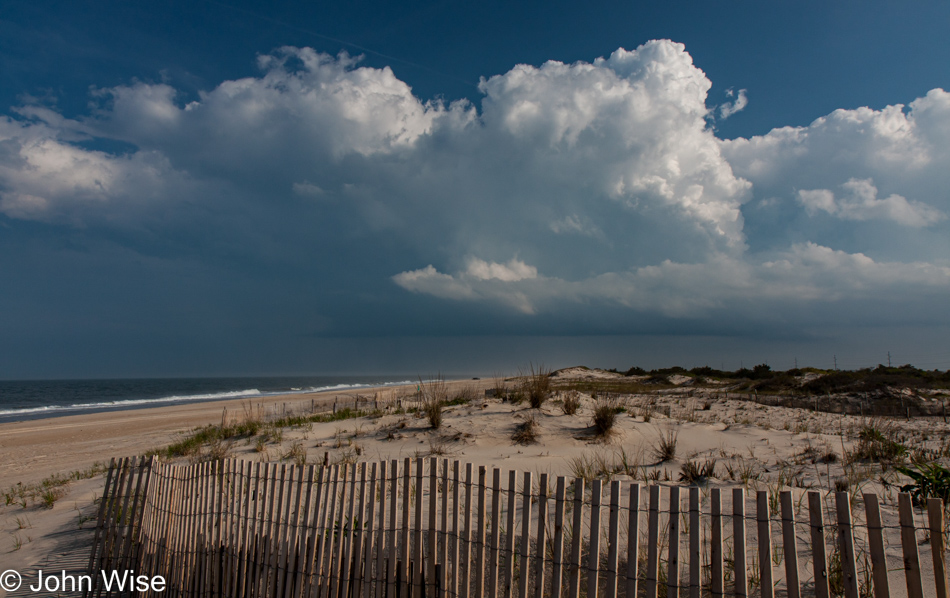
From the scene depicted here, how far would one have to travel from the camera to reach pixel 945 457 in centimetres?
816

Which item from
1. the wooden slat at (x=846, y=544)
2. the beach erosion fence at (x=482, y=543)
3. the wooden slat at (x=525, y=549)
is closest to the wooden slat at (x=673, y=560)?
the beach erosion fence at (x=482, y=543)

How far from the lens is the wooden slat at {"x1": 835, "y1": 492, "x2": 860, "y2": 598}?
2.56 meters

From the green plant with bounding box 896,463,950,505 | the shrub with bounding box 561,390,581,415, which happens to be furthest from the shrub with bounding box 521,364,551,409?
the green plant with bounding box 896,463,950,505

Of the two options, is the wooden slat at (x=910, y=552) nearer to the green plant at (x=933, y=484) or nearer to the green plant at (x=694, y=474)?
the green plant at (x=933, y=484)

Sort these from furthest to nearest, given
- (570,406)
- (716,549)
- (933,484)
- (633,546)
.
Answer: (570,406), (933,484), (633,546), (716,549)

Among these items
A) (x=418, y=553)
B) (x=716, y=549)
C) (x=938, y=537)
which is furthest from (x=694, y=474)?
(x=418, y=553)

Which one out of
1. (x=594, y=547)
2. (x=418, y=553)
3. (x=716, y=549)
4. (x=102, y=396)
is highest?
(x=716, y=549)

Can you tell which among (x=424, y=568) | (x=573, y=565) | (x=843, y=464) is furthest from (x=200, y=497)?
(x=843, y=464)

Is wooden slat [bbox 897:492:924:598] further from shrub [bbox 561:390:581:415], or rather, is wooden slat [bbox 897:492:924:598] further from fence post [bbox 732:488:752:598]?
shrub [bbox 561:390:581:415]

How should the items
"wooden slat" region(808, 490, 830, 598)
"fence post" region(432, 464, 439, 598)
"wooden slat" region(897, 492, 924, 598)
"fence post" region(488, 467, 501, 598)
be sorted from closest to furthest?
"wooden slat" region(897, 492, 924, 598)
"wooden slat" region(808, 490, 830, 598)
"fence post" region(488, 467, 501, 598)
"fence post" region(432, 464, 439, 598)

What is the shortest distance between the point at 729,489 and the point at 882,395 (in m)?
18.3

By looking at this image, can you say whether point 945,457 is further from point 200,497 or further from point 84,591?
point 84,591

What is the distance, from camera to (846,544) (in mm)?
2623

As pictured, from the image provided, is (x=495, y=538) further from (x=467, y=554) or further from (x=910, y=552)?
(x=910, y=552)
